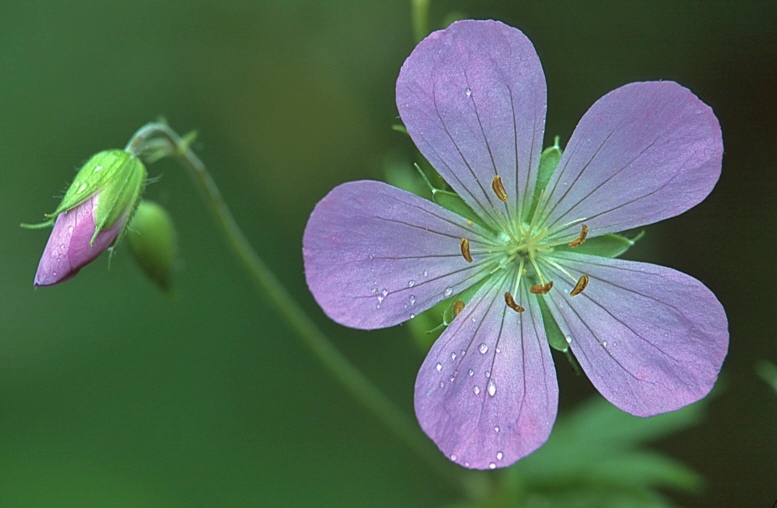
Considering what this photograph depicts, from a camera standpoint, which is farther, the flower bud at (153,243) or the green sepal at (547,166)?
the flower bud at (153,243)

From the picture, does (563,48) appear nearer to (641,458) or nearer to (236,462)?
(641,458)

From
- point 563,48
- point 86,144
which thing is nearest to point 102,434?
point 86,144

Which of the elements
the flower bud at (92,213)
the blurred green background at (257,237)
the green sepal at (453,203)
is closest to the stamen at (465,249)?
the green sepal at (453,203)

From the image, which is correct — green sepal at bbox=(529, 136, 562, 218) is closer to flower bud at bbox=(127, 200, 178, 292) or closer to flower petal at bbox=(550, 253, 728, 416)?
flower petal at bbox=(550, 253, 728, 416)

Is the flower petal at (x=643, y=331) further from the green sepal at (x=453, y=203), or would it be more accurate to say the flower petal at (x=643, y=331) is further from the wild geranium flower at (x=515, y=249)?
the green sepal at (x=453, y=203)

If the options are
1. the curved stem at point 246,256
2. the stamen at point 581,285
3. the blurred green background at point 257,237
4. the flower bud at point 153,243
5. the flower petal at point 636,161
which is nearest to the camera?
the flower petal at point 636,161
